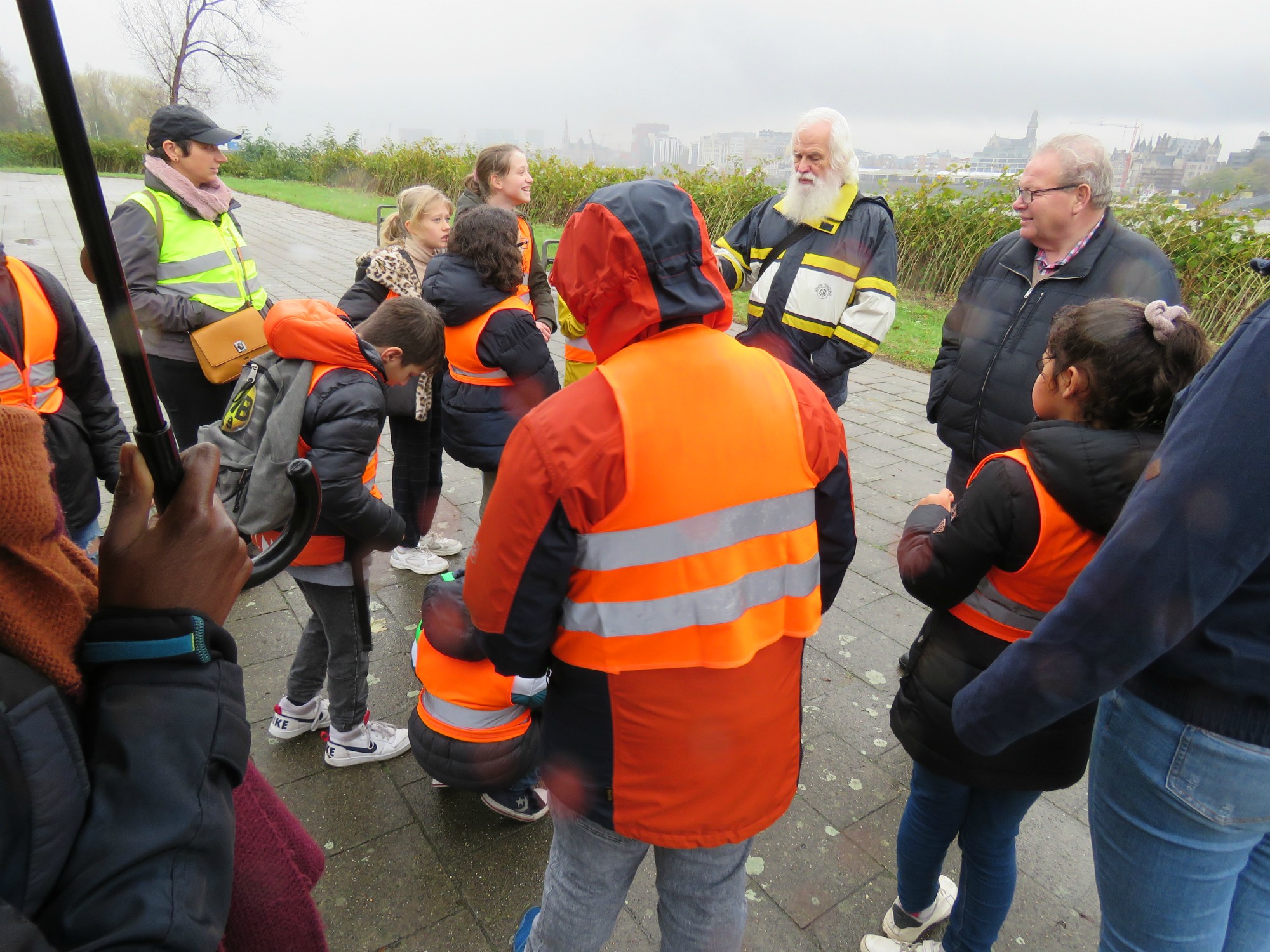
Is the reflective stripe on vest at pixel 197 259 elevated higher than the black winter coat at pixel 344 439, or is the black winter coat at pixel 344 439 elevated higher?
the reflective stripe on vest at pixel 197 259

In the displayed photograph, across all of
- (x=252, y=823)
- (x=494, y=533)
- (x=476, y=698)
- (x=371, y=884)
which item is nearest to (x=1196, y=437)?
(x=494, y=533)

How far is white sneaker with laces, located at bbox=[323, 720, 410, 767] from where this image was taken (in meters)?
2.56

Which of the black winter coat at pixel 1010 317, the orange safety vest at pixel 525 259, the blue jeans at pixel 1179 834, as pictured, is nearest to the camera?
the blue jeans at pixel 1179 834

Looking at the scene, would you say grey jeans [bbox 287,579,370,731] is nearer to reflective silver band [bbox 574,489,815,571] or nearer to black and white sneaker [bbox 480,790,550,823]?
black and white sneaker [bbox 480,790,550,823]

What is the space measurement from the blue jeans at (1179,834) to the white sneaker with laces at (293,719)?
2.34 metres

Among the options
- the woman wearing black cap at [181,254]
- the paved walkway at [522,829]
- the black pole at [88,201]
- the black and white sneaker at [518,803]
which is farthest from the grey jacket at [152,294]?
the black pole at [88,201]

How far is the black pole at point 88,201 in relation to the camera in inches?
21.6

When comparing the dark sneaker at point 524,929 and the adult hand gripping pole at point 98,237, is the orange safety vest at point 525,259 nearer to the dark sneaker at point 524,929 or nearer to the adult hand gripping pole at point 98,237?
the dark sneaker at point 524,929

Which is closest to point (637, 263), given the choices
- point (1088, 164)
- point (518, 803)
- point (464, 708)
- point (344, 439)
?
point (344, 439)

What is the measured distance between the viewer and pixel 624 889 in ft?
5.40

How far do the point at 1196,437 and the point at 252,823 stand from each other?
1.46 metres

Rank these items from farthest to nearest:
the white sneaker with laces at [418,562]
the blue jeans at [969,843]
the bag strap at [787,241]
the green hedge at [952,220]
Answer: the green hedge at [952,220]
the white sneaker with laces at [418,562]
the bag strap at [787,241]
the blue jeans at [969,843]

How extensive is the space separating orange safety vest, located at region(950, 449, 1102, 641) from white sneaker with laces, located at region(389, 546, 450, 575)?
2638 mm

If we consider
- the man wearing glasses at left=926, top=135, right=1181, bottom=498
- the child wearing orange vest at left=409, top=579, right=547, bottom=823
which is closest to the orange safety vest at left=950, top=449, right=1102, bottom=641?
the child wearing orange vest at left=409, top=579, right=547, bottom=823
